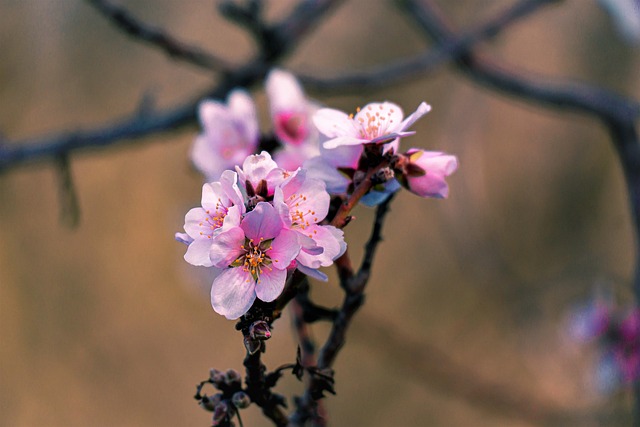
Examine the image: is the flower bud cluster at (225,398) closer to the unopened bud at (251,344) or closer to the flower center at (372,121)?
the unopened bud at (251,344)

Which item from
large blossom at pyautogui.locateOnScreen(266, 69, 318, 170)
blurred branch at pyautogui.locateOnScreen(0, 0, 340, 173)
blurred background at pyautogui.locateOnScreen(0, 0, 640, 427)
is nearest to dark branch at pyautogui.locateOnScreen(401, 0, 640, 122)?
blurred branch at pyautogui.locateOnScreen(0, 0, 340, 173)

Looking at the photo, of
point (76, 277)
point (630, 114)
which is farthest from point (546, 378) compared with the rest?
point (76, 277)

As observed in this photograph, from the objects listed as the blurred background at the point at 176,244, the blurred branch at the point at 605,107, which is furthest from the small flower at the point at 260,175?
the blurred background at the point at 176,244

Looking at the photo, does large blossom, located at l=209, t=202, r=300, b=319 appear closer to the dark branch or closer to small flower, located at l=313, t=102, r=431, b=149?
small flower, located at l=313, t=102, r=431, b=149

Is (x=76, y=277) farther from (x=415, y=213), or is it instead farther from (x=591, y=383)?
(x=591, y=383)

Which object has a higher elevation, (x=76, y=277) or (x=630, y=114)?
(x=76, y=277)

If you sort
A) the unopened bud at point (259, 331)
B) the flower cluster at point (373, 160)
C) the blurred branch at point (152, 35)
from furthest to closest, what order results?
1. the blurred branch at point (152, 35)
2. the flower cluster at point (373, 160)
3. the unopened bud at point (259, 331)
